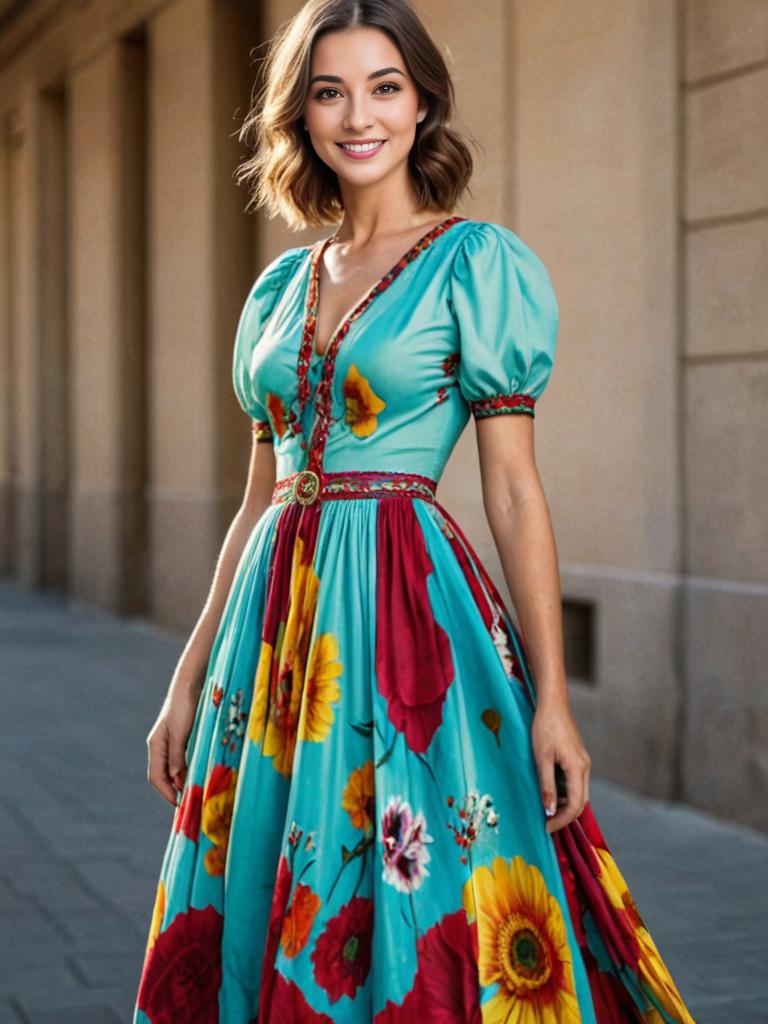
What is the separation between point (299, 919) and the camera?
2328 millimetres

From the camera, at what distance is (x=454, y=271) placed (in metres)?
2.46

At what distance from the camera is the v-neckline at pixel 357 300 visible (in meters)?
2.48

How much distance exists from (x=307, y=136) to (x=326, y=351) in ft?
1.34

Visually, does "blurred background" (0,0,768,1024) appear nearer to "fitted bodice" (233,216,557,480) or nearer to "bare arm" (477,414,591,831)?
"fitted bodice" (233,216,557,480)

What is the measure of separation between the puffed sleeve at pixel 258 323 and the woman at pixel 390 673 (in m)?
0.08

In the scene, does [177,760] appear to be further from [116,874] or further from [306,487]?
[116,874]

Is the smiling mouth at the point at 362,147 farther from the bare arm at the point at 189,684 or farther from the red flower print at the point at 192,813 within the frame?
the red flower print at the point at 192,813

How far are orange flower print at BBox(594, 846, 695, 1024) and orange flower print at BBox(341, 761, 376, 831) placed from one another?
0.33 metres

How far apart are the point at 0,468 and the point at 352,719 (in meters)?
16.2

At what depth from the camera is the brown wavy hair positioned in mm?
2484

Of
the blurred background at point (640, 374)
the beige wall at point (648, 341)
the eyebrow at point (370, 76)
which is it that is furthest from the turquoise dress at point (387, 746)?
the beige wall at point (648, 341)

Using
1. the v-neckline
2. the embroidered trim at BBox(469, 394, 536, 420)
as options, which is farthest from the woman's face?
the embroidered trim at BBox(469, 394, 536, 420)

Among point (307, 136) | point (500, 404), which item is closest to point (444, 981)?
point (500, 404)

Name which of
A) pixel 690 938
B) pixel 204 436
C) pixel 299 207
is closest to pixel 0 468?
pixel 204 436
